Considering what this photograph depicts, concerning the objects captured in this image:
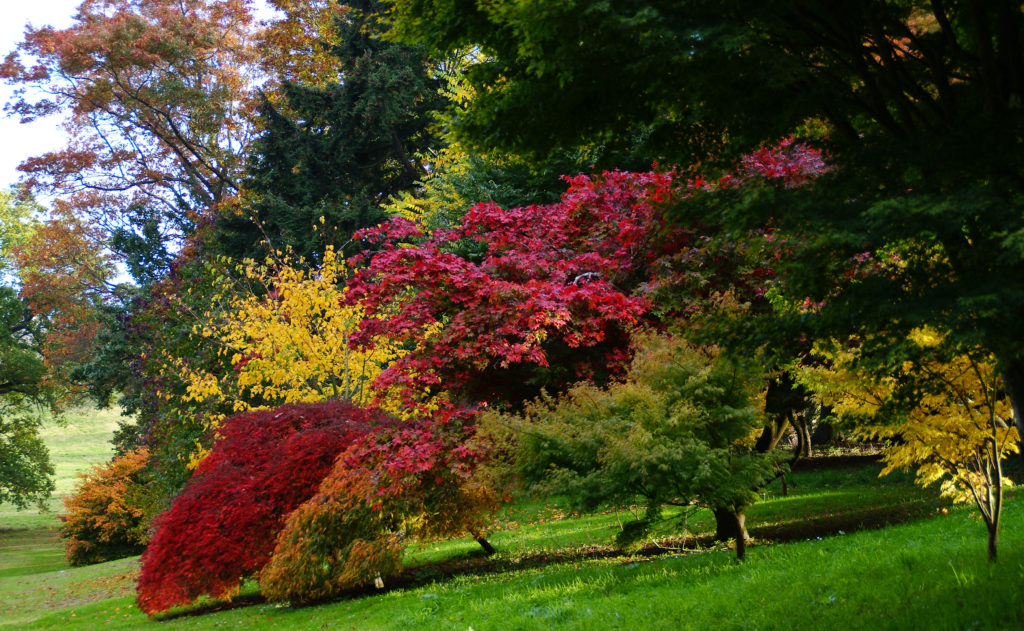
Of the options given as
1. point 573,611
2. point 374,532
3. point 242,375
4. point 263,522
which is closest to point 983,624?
point 573,611

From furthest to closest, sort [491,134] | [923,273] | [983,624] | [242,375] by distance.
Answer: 1. [242,375]
2. [491,134]
3. [983,624]
4. [923,273]

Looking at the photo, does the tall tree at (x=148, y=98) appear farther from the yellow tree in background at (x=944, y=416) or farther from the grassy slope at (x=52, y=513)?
the yellow tree in background at (x=944, y=416)

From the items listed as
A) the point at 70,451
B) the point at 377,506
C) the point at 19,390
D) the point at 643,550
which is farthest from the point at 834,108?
the point at 70,451

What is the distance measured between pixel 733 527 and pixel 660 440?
1.98 metres

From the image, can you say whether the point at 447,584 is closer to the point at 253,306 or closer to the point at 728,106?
the point at 728,106

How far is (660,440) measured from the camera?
6.36 meters

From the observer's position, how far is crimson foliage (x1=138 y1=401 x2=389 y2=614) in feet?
29.3

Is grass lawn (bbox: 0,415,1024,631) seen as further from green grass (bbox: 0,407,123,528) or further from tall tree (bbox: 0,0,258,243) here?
green grass (bbox: 0,407,123,528)

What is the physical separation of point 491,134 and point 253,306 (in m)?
10.5

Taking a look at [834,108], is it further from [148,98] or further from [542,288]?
[148,98]

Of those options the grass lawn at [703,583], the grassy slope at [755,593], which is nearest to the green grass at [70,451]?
the grass lawn at [703,583]

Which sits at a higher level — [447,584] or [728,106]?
[728,106]

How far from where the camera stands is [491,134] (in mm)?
4195

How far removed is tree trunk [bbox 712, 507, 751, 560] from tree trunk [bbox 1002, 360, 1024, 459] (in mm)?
3332
